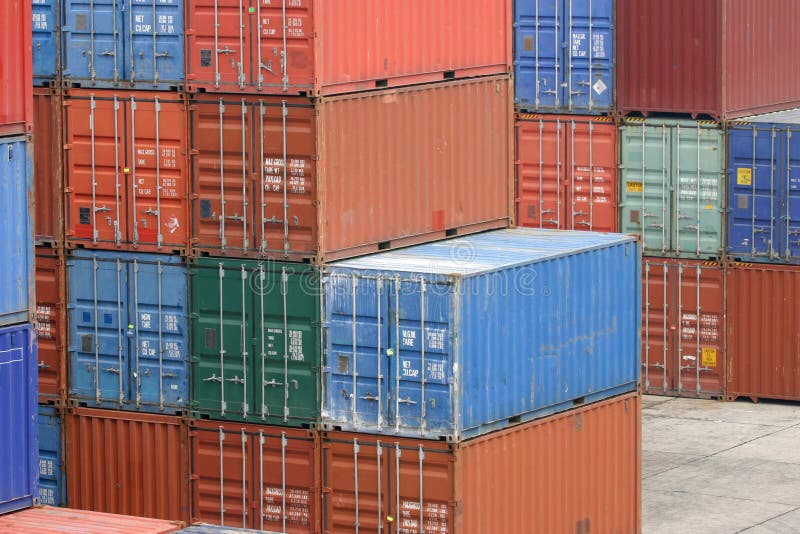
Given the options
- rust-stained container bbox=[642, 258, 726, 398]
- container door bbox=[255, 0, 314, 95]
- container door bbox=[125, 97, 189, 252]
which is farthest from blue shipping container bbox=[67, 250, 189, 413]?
rust-stained container bbox=[642, 258, 726, 398]

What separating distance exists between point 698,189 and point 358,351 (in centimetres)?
1230

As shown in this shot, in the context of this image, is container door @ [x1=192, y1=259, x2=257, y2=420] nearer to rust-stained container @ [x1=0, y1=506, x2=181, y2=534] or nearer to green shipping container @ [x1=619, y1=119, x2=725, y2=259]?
rust-stained container @ [x1=0, y1=506, x2=181, y2=534]

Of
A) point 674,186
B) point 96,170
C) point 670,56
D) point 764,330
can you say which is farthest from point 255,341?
point 670,56

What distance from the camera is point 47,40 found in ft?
83.1

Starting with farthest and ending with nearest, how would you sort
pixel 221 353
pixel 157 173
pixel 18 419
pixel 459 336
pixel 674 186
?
pixel 674 186 < pixel 157 173 < pixel 221 353 < pixel 459 336 < pixel 18 419

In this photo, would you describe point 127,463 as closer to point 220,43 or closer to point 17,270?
point 17,270

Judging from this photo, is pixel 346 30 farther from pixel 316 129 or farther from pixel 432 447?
pixel 432 447

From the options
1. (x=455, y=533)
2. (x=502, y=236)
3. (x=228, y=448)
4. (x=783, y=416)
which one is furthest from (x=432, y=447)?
(x=783, y=416)

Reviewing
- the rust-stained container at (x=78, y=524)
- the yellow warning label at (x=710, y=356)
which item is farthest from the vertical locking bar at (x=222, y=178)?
the yellow warning label at (x=710, y=356)

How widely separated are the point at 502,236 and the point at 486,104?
195 cm

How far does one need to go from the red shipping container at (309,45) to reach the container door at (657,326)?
997 cm

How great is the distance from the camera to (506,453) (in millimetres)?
23797

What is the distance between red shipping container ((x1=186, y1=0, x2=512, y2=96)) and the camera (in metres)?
23.5

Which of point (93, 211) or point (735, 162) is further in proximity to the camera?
point (735, 162)
